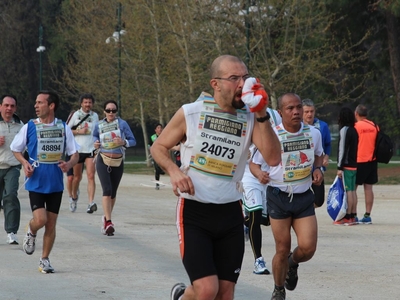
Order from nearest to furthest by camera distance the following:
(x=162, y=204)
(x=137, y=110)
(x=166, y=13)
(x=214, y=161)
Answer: (x=214, y=161) < (x=162, y=204) < (x=166, y=13) < (x=137, y=110)

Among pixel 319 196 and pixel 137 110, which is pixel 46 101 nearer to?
pixel 319 196

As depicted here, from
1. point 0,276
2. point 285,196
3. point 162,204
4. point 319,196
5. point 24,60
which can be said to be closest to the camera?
point 285,196

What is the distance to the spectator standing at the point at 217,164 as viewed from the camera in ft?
20.3

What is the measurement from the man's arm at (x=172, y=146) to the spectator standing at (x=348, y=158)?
9906mm

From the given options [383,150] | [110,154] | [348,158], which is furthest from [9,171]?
[383,150]

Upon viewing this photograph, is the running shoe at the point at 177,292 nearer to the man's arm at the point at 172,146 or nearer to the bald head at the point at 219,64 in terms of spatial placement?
the man's arm at the point at 172,146

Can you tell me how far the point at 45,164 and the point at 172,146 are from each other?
444cm

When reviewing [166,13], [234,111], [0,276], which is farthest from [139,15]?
[234,111]

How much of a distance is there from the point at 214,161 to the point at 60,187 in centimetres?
446

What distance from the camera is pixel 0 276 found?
32.7 feet

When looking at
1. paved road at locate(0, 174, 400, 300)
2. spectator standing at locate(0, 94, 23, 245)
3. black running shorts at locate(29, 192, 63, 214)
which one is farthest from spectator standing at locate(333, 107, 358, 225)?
black running shorts at locate(29, 192, 63, 214)

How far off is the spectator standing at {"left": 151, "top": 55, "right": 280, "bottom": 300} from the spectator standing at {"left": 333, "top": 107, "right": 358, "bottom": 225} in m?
9.86

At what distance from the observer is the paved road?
29.8ft

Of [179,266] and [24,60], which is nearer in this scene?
[179,266]
